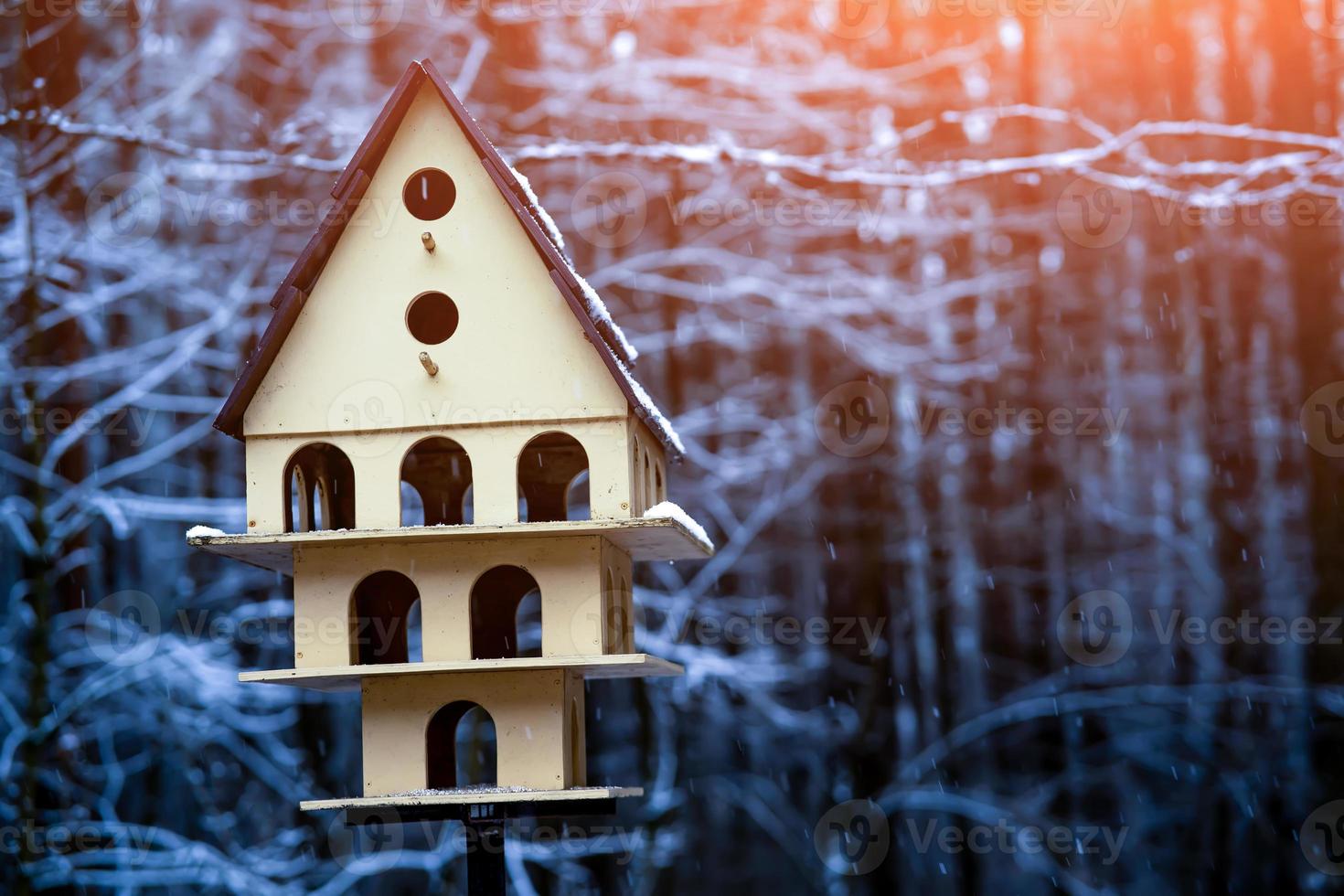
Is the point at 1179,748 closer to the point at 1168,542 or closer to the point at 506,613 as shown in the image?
the point at 1168,542

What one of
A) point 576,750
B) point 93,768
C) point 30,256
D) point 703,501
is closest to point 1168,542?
point 703,501

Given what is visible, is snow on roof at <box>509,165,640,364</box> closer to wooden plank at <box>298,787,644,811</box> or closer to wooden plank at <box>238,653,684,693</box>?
wooden plank at <box>238,653,684,693</box>

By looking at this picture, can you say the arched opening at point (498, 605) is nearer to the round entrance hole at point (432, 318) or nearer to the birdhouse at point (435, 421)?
the birdhouse at point (435, 421)

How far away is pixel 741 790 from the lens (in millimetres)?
5812

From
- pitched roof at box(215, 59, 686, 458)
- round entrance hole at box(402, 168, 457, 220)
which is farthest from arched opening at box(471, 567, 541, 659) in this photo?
round entrance hole at box(402, 168, 457, 220)

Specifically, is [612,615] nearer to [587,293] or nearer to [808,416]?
[587,293]

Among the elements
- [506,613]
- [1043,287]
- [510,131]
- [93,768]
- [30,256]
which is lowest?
[93,768]

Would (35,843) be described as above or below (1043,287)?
below

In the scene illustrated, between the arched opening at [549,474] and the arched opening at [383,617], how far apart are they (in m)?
0.43

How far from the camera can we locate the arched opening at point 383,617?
3865mm

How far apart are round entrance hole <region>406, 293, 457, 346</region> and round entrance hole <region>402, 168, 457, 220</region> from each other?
0.21 m

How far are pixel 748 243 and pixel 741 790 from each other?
2232mm

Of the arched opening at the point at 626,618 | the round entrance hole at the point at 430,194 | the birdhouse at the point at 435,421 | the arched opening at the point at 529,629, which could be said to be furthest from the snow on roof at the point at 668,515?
the arched opening at the point at 529,629

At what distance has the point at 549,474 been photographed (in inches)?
166
